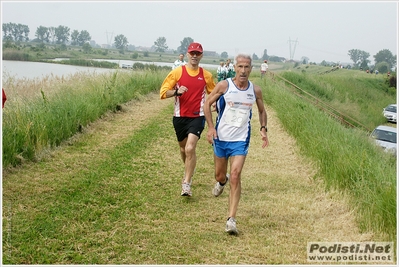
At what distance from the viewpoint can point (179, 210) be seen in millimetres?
6527

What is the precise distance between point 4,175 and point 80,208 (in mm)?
1624

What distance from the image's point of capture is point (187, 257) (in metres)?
5.04

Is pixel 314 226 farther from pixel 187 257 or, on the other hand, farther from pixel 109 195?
pixel 109 195

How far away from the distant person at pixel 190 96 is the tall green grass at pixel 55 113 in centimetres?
255

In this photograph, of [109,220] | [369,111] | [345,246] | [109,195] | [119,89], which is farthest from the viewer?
[369,111]

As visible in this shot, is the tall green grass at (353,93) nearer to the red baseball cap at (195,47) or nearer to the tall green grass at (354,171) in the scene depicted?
the tall green grass at (354,171)

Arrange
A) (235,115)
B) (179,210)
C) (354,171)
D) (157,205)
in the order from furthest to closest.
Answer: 1. (354,171)
2. (157,205)
3. (179,210)
4. (235,115)

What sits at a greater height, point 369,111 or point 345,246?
point 345,246

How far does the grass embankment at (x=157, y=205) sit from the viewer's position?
514 cm

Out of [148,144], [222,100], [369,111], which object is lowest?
[369,111]

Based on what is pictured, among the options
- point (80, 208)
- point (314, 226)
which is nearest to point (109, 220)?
point (80, 208)

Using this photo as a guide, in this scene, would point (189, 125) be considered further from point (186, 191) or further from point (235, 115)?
point (235, 115)

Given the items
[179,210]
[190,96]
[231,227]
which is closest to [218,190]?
[179,210]

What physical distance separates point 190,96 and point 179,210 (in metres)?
1.64
